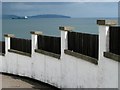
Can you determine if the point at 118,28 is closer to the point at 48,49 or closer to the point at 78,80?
the point at 78,80

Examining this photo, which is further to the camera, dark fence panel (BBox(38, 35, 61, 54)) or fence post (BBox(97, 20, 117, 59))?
dark fence panel (BBox(38, 35, 61, 54))

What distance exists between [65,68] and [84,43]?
167 cm

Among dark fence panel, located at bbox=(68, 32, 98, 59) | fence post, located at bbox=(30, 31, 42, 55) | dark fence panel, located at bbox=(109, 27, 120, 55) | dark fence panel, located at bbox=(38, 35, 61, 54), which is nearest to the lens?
dark fence panel, located at bbox=(109, 27, 120, 55)

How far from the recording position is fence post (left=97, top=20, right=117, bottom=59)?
9.98 metres

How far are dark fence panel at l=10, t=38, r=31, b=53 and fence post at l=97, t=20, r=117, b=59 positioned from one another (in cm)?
704

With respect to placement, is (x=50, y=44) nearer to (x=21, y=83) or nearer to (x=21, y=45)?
(x=21, y=83)

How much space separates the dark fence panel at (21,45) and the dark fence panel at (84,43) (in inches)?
166

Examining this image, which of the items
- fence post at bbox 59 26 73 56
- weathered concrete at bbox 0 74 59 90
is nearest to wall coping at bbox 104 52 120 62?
fence post at bbox 59 26 73 56

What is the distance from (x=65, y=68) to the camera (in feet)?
43.1

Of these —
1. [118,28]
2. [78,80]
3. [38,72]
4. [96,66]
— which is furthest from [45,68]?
[118,28]

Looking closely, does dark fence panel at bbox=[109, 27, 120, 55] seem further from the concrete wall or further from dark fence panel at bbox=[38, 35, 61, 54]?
dark fence panel at bbox=[38, 35, 61, 54]

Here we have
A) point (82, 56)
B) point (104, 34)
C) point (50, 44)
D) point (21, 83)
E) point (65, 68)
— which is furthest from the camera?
point (21, 83)

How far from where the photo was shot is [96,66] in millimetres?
10539

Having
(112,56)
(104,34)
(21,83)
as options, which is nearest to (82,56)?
(104,34)
